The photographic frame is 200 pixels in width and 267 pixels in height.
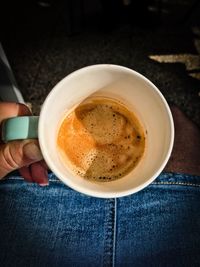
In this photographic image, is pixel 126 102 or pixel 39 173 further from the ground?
pixel 126 102

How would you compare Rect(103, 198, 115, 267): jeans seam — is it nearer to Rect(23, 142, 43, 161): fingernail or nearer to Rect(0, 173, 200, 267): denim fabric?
Rect(0, 173, 200, 267): denim fabric

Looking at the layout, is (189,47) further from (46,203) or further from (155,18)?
(46,203)

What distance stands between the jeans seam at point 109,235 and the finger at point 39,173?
0.52 feet

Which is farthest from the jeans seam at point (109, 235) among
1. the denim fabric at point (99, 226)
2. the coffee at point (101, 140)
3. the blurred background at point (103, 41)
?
the blurred background at point (103, 41)

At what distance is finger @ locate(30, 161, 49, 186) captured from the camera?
0.78 m

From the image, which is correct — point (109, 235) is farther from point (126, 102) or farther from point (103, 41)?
point (103, 41)

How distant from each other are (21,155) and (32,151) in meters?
0.05

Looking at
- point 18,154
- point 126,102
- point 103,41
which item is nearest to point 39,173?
point 18,154

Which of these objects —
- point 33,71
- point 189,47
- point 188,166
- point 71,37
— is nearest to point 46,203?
point 188,166

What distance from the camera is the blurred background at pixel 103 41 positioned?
1.32m

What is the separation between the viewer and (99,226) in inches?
30.7

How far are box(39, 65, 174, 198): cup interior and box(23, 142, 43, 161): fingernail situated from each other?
0.03m

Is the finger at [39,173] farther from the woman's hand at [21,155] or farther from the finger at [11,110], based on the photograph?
the finger at [11,110]

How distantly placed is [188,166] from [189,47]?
645 millimetres
